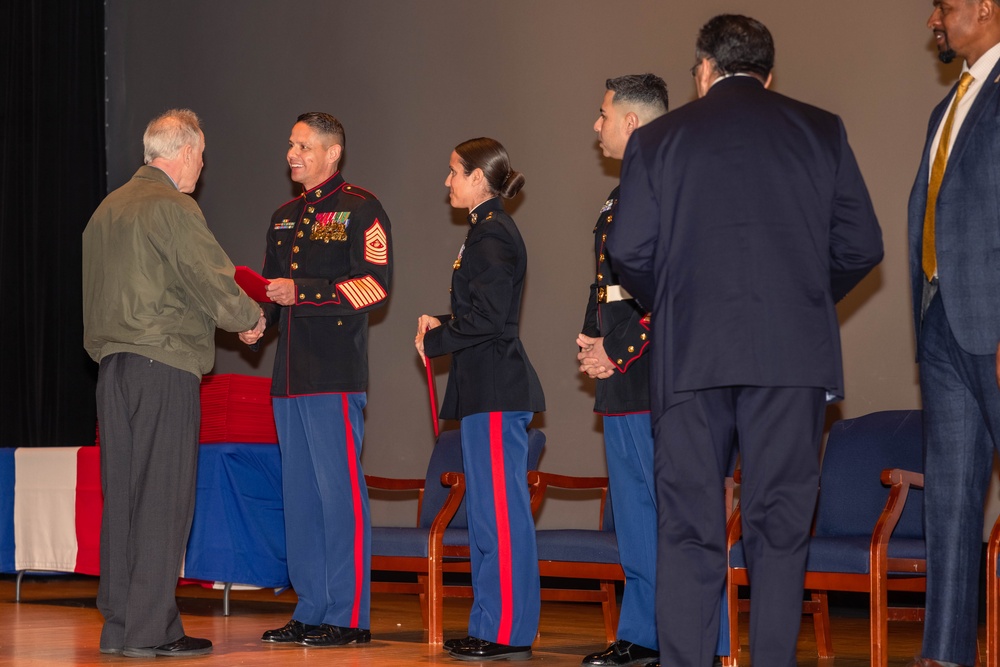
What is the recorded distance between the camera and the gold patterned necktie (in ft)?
10.2

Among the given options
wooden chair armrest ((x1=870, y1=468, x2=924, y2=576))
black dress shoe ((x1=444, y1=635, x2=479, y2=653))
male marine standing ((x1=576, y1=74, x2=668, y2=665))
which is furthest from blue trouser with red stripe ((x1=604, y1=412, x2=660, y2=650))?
wooden chair armrest ((x1=870, y1=468, x2=924, y2=576))

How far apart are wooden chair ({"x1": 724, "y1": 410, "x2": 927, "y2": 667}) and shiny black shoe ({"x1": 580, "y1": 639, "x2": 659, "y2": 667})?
25 centimetres

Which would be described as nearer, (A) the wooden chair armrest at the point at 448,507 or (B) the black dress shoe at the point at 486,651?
(B) the black dress shoe at the point at 486,651

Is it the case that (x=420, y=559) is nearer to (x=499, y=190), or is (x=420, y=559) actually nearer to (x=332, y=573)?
(x=332, y=573)

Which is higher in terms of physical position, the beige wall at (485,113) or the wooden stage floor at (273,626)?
the beige wall at (485,113)

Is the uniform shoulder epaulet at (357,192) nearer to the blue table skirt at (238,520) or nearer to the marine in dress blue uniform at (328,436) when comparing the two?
the marine in dress blue uniform at (328,436)

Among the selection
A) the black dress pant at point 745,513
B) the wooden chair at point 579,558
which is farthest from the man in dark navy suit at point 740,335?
the wooden chair at point 579,558

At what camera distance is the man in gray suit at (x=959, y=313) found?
2.95 m

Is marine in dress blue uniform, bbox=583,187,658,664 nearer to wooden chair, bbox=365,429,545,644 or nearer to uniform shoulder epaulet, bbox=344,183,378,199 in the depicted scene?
wooden chair, bbox=365,429,545,644

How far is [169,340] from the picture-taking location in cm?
385

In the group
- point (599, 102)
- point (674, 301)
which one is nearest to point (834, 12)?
point (599, 102)

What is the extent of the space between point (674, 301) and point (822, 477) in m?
1.99

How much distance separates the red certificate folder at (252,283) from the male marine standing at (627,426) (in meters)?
1.21

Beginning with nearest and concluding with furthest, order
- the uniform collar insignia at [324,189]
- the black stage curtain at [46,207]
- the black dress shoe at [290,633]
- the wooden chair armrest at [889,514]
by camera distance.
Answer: the wooden chair armrest at [889,514] → the black dress shoe at [290,633] → the uniform collar insignia at [324,189] → the black stage curtain at [46,207]
